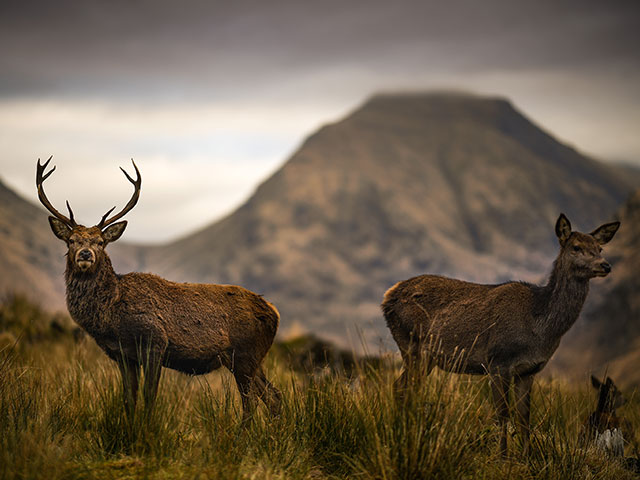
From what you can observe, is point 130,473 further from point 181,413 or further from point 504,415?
point 504,415

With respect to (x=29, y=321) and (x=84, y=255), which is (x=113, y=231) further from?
(x=29, y=321)

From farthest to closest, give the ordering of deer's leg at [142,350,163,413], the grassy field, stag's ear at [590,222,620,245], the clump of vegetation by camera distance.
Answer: the clump of vegetation, stag's ear at [590,222,620,245], deer's leg at [142,350,163,413], the grassy field

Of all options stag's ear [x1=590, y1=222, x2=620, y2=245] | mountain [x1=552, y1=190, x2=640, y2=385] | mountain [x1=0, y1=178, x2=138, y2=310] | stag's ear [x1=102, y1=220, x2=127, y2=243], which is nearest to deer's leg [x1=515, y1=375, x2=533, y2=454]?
stag's ear [x1=590, y1=222, x2=620, y2=245]

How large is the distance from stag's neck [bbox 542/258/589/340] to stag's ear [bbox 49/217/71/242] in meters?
5.03

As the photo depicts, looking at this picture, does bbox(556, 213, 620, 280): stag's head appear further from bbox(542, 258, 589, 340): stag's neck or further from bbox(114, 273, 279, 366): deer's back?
bbox(114, 273, 279, 366): deer's back

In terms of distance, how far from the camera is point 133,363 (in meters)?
7.04

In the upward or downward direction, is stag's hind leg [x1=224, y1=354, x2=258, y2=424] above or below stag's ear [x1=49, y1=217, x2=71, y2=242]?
below

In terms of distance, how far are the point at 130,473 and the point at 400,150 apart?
108 meters

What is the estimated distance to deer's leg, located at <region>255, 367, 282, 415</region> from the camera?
7668 millimetres

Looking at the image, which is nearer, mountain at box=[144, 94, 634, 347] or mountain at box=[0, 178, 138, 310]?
mountain at box=[0, 178, 138, 310]

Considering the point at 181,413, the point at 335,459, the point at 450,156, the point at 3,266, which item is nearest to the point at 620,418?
the point at 335,459

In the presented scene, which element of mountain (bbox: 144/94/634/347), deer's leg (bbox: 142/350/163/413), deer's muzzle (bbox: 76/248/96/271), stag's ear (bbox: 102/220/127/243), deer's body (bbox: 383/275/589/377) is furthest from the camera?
mountain (bbox: 144/94/634/347)

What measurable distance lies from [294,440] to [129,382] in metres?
1.68

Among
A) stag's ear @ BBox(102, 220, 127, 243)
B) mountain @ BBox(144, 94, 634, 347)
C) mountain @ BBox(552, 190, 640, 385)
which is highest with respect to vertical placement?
mountain @ BBox(144, 94, 634, 347)
